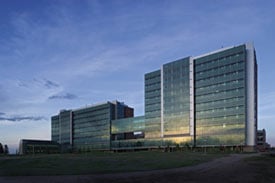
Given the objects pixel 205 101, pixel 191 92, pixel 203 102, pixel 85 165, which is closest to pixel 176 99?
pixel 191 92

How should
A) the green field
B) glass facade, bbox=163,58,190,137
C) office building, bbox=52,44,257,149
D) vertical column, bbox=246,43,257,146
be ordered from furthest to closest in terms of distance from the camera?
glass facade, bbox=163,58,190,137, office building, bbox=52,44,257,149, vertical column, bbox=246,43,257,146, the green field

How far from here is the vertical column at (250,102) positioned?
418ft

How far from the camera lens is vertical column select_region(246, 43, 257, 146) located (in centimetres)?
12744

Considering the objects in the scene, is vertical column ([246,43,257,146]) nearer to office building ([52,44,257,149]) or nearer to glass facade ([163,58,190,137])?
office building ([52,44,257,149])

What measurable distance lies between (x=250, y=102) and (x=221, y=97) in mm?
A: 13624

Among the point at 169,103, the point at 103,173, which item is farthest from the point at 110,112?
the point at 103,173

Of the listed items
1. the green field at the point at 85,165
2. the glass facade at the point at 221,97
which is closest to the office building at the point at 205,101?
the glass facade at the point at 221,97

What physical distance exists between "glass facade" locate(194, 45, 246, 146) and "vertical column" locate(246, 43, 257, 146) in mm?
1839

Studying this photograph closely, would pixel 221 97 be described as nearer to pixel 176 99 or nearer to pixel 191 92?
pixel 191 92

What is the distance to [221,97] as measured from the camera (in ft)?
455

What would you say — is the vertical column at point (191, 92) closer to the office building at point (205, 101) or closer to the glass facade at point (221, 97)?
the office building at point (205, 101)

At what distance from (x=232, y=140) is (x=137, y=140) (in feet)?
194

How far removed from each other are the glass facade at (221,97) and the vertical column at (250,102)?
6.03 ft

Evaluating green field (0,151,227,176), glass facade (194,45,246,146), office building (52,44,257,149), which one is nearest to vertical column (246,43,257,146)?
office building (52,44,257,149)
